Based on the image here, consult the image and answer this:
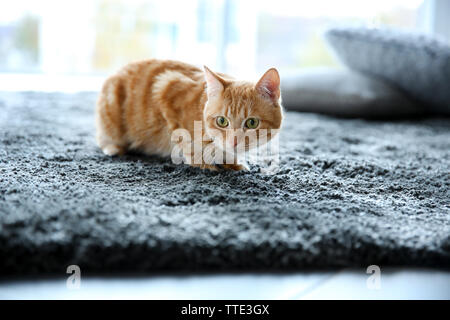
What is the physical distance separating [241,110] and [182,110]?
0.24 meters

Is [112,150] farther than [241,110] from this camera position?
Yes

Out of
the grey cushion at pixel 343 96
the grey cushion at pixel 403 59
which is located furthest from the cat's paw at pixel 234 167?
the grey cushion at pixel 403 59

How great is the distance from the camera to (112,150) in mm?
1445

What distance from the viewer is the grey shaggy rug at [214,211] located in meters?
0.75

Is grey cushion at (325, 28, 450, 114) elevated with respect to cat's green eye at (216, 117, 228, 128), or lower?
elevated

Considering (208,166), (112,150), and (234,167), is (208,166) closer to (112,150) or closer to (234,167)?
(234,167)

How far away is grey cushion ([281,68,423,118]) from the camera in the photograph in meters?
2.20

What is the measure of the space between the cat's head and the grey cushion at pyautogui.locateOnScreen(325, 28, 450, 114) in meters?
1.26
